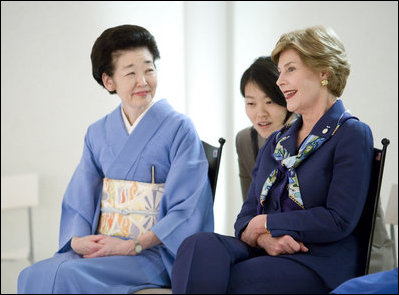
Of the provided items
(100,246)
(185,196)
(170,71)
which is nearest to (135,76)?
(185,196)

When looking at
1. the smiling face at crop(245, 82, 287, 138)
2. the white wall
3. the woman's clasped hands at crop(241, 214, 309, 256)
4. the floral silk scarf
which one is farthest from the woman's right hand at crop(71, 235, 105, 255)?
the white wall

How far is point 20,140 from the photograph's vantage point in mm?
4012

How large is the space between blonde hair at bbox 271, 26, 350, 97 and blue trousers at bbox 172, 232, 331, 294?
0.58 meters

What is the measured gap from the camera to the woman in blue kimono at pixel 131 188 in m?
1.88

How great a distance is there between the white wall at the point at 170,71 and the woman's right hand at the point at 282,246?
210cm

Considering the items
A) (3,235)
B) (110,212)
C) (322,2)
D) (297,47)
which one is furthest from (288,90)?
(3,235)

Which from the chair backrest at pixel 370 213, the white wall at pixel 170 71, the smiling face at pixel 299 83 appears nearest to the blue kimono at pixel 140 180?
the smiling face at pixel 299 83

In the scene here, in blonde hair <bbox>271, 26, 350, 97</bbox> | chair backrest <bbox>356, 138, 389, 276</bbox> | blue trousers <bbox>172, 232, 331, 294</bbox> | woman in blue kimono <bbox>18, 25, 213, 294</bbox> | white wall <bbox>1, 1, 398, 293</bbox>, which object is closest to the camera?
blue trousers <bbox>172, 232, 331, 294</bbox>

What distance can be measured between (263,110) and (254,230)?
2.12 feet

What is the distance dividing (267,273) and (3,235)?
2.90 m

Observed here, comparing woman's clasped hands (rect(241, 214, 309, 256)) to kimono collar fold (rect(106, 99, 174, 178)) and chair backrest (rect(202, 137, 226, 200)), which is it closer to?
chair backrest (rect(202, 137, 226, 200))

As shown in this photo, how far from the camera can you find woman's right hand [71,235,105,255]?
1.97 meters

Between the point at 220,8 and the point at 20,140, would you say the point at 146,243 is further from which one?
the point at 220,8

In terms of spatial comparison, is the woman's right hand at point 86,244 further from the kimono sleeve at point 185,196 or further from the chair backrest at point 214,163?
the chair backrest at point 214,163
